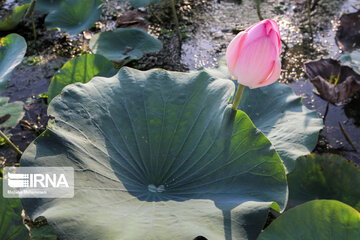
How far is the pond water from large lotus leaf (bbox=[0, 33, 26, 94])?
0.61m

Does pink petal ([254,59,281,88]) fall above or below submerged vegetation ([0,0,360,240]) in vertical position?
above

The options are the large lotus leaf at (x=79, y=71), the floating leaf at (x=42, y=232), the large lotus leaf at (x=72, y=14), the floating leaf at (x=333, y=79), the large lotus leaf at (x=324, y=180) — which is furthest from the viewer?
the large lotus leaf at (x=72, y=14)

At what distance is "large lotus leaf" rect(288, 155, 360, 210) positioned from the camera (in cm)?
147

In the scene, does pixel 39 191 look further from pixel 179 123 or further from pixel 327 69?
pixel 327 69

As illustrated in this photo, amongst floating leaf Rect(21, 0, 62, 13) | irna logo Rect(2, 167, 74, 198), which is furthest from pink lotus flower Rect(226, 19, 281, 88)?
floating leaf Rect(21, 0, 62, 13)

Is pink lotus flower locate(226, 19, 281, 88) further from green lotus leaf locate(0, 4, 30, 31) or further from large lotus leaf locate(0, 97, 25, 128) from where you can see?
green lotus leaf locate(0, 4, 30, 31)

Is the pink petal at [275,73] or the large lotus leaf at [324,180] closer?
the pink petal at [275,73]

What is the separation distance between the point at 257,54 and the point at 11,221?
99 centimetres

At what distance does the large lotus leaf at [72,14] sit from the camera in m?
2.65

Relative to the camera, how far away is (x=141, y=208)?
1150mm

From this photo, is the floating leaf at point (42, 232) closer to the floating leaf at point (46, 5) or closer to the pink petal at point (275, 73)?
the pink petal at point (275, 73)

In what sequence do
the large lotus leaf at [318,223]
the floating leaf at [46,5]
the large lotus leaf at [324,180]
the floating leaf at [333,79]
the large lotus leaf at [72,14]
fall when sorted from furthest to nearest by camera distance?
the floating leaf at [46,5] < the large lotus leaf at [72,14] < the floating leaf at [333,79] < the large lotus leaf at [324,180] < the large lotus leaf at [318,223]

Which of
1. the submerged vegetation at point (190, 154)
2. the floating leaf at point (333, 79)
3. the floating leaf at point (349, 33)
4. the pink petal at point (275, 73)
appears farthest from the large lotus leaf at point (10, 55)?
the floating leaf at point (349, 33)

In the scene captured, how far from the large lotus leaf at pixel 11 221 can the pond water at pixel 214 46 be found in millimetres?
995
